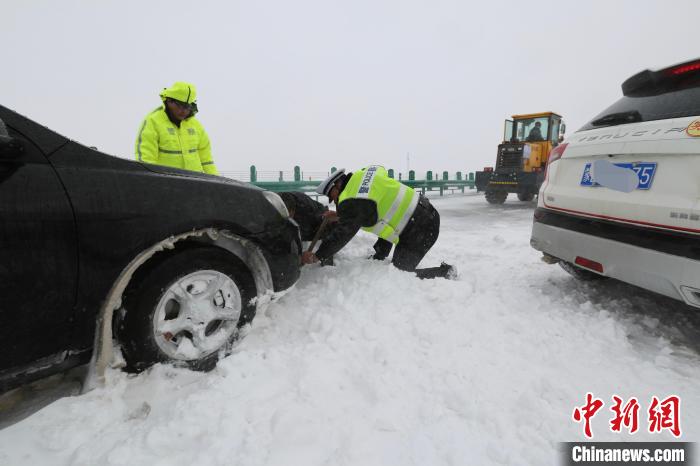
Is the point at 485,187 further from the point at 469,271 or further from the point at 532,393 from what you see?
the point at 532,393

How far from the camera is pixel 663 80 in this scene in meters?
2.29

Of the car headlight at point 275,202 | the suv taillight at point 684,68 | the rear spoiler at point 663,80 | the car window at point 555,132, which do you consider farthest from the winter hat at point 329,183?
the car window at point 555,132

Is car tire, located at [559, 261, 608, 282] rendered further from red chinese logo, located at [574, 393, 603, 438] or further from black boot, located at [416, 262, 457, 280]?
red chinese logo, located at [574, 393, 603, 438]

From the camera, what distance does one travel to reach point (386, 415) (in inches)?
65.4

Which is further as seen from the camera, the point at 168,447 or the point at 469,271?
the point at 469,271

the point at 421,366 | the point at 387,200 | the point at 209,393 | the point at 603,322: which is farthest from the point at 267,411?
the point at 603,322

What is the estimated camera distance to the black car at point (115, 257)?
1494mm

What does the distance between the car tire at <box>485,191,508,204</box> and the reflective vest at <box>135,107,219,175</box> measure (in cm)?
1112

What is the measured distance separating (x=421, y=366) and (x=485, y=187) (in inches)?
478

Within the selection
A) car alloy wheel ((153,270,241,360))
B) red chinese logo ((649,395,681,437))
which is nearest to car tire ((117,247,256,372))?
car alloy wheel ((153,270,241,360))

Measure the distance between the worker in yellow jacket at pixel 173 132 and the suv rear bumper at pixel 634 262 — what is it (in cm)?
333

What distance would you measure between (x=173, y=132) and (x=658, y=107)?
3891mm

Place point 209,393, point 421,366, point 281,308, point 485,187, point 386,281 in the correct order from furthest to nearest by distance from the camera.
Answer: point 485,187 < point 386,281 < point 281,308 < point 421,366 < point 209,393

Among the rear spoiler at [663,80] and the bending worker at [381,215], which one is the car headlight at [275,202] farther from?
the rear spoiler at [663,80]
